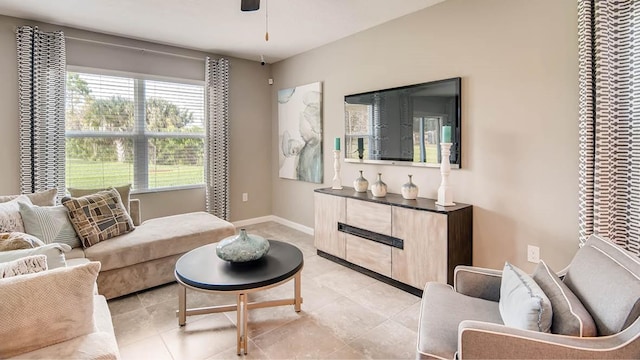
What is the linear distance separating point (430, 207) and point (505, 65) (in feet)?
4.13

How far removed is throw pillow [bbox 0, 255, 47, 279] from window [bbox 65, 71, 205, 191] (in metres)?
2.81

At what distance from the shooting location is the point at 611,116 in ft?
6.48

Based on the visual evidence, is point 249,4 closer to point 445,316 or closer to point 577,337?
point 445,316

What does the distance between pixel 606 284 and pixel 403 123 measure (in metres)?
2.22

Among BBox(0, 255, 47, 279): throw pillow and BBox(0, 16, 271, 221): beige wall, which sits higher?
BBox(0, 16, 271, 221): beige wall

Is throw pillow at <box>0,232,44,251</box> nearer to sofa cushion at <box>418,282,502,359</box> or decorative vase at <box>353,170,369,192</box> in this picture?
sofa cushion at <box>418,282,502,359</box>

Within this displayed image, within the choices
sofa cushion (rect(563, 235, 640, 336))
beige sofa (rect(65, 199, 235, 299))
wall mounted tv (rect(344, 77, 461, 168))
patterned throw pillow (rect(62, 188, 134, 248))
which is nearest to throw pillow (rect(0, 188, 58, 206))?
patterned throw pillow (rect(62, 188, 134, 248))

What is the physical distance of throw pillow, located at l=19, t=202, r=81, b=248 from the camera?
2316mm

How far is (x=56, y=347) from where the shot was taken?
1204mm

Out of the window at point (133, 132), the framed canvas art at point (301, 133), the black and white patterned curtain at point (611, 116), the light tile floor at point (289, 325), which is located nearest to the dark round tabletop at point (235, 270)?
the light tile floor at point (289, 325)

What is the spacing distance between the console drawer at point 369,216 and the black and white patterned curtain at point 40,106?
3.16 metres

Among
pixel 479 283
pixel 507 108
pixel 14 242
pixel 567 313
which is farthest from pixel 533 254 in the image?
pixel 14 242

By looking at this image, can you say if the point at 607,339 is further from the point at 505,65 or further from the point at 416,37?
the point at 416,37

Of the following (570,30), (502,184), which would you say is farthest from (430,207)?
(570,30)
